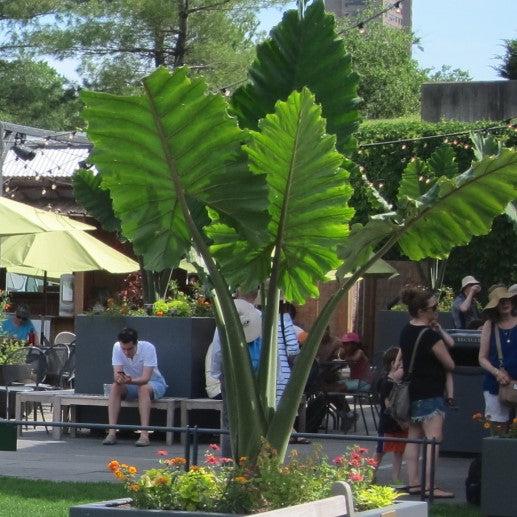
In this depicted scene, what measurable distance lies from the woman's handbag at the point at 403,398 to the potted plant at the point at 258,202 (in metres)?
3.17

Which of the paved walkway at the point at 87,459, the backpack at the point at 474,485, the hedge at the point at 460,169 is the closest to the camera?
the backpack at the point at 474,485

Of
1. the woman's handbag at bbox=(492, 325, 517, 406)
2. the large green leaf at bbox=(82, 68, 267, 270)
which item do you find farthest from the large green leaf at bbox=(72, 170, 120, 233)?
the large green leaf at bbox=(82, 68, 267, 270)

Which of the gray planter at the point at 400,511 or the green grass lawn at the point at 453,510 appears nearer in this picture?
the gray planter at the point at 400,511

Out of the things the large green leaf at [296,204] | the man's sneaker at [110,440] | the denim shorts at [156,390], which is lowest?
the man's sneaker at [110,440]

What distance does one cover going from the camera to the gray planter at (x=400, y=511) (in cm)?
681

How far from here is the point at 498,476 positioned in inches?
397

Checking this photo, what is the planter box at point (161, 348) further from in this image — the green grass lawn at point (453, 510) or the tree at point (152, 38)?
the tree at point (152, 38)

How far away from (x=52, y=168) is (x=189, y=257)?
2148 centimetres

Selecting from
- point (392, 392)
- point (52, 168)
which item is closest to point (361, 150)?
point (52, 168)

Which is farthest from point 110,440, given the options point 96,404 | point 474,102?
point 474,102

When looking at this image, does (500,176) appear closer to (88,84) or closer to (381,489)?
(381,489)

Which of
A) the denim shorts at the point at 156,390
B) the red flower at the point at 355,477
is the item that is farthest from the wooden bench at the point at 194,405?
the red flower at the point at 355,477

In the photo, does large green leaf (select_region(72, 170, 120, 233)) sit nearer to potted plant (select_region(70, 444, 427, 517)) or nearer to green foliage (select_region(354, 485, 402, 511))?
potted plant (select_region(70, 444, 427, 517))

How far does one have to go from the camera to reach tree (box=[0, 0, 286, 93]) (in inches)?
1398
